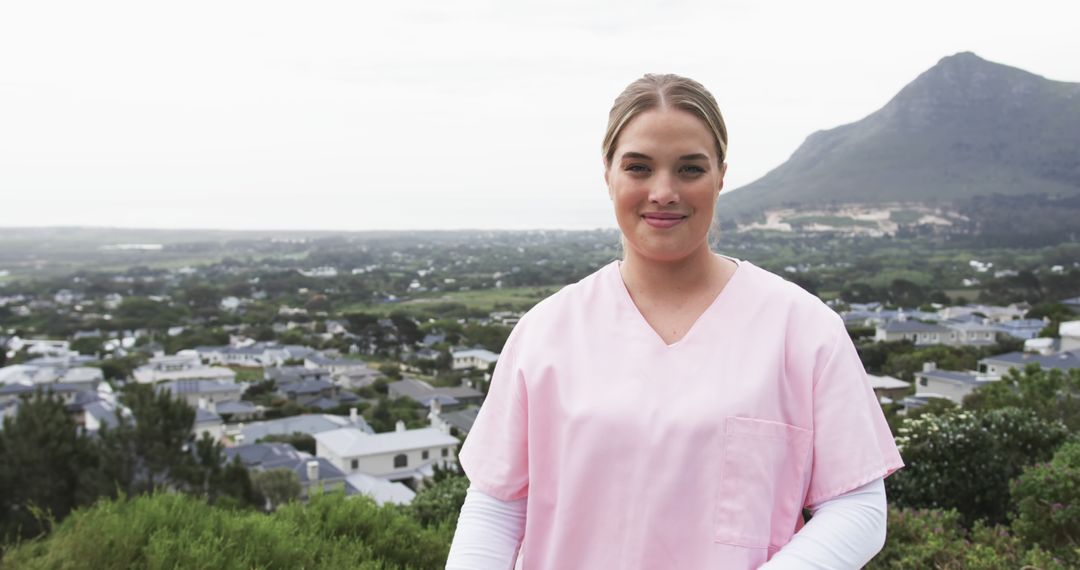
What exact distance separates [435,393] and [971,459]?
2801 centimetres

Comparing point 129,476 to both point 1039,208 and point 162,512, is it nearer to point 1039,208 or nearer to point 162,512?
point 162,512

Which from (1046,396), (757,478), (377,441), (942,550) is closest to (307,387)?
(377,441)

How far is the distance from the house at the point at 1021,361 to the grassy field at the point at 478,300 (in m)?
38.4

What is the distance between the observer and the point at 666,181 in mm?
1380

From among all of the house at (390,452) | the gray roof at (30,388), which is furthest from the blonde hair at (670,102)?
the gray roof at (30,388)

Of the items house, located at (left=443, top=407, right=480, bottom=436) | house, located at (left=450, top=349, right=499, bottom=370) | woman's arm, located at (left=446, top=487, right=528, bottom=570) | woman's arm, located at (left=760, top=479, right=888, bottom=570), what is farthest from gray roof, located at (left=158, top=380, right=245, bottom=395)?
woman's arm, located at (left=760, top=479, right=888, bottom=570)

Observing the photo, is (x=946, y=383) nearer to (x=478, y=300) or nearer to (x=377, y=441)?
(x=377, y=441)

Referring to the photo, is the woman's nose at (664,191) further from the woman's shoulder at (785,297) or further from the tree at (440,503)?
the tree at (440,503)

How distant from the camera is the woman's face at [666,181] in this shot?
54.2 inches

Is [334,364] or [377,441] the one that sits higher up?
[377,441]

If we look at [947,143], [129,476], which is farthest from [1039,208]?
[129,476]

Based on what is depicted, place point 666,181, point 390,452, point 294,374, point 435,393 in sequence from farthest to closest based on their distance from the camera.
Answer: point 294,374
point 435,393
point 390,452
point 666,181

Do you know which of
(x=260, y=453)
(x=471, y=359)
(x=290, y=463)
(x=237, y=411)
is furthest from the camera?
(x=471, y=359)

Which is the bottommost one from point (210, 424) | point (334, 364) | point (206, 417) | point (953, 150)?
point (334, 364)
